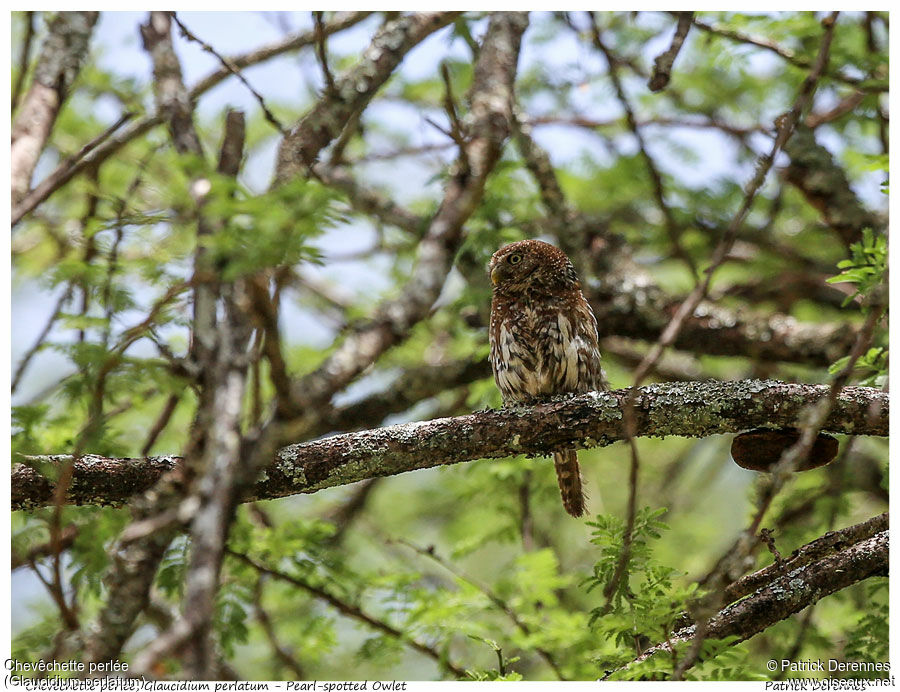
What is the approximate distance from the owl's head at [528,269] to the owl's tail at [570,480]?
2.75 feet

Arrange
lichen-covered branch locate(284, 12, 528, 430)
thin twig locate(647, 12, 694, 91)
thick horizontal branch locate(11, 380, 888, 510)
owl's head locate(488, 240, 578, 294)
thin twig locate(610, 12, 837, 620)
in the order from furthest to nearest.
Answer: owl's head locate(488, 240, 578, 294) → thin twig locate(647, 12, 694, 91) → thick horizontal branch locate(11, 380, 888, 510) → lichen-covered branch locate(284, 12, 528, 430) → thin twig locate(610, 12, 837, 620)

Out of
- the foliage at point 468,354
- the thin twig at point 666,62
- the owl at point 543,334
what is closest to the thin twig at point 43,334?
the foliage at point 468,354

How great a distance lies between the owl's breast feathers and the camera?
4.19m

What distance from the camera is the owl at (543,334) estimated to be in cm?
419

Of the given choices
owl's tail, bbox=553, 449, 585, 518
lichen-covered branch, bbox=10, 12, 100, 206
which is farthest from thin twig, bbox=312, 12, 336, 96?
owl's tail, bbox=553, 449, 585, 518

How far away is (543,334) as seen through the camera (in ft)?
13.9

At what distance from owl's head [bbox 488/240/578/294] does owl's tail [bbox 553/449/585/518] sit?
0.84 m

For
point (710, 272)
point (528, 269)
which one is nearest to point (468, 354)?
point (528, 269)

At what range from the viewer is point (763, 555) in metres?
4.14

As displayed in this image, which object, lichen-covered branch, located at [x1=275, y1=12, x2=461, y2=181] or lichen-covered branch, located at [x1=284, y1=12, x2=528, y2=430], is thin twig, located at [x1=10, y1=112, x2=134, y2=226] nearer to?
lichen-covered branch, located at [x1=275, y1=12, x2=461, y2=181]

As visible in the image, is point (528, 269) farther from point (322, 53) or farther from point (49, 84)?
point (49, 84)

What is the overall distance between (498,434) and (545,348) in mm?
1048
